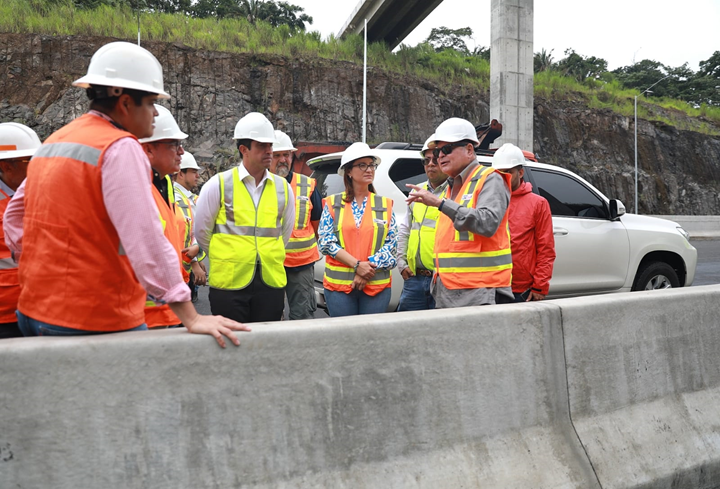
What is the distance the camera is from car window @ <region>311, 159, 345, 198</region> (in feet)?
20.2

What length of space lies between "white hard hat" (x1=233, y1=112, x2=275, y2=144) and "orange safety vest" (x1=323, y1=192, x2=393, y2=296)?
919mm

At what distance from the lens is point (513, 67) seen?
786 inches

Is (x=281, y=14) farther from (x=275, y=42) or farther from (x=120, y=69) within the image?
(x=120, y=69)

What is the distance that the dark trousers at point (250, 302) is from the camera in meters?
4.01

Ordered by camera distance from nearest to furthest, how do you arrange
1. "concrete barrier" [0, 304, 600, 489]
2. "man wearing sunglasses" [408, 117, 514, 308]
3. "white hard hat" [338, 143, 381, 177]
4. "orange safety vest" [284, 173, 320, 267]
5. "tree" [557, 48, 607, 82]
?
1. "concrete barrier" [0, 304, 600, 489]
2. "man wearing sunglasses" [408, 117, 514, 308]
3. "white hard hat" [338, 143, 381, 177]
4. "orange safety vest" [284, 173, 320, 267]
5. "tree" [557, 48, 607, 82]

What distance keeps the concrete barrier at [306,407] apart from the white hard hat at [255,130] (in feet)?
6.60

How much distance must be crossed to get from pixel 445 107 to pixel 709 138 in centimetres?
2311

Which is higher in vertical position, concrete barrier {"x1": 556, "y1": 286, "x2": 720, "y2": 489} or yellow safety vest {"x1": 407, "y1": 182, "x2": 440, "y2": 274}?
yellow safety vest {"x1": 407, "y1": 182, "x2": 440, "y2": 274}

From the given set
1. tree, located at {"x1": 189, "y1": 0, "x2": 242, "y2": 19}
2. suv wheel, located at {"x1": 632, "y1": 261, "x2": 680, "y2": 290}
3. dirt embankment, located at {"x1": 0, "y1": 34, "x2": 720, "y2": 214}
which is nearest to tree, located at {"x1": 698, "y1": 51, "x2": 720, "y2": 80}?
dirt embankment, located at {"x1": 0, "y1": 34, "x2": 720, "y2": 214}

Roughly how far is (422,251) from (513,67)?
16.7 meters

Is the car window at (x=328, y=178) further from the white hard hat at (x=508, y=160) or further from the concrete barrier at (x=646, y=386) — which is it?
the concrete barrier at (x=646, y=386)

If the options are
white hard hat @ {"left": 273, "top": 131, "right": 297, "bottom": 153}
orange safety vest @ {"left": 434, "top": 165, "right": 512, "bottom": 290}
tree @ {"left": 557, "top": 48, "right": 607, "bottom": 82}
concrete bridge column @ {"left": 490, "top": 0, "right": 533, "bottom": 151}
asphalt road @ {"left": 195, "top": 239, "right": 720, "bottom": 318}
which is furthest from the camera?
tree @ {"left": 557, "top": 48, "right": 607, "bottom": 82}

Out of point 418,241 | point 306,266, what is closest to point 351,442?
point 418,241

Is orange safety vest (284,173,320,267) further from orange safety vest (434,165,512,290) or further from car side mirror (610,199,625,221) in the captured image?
car side mirror (610,199,625,221)
